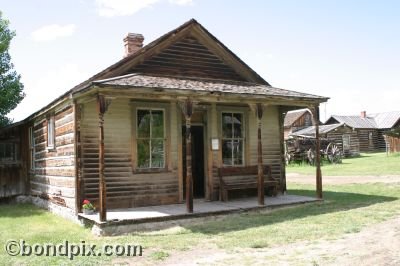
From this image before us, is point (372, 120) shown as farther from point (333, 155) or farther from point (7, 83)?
point (7, 83)

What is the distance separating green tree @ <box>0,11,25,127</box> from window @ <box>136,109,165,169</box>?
11.5 meters

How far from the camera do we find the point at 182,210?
10883mm

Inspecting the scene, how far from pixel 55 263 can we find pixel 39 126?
9.61 meters

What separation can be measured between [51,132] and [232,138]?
5.68 m

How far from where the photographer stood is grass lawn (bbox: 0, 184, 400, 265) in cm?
771

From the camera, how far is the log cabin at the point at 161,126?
426 inches

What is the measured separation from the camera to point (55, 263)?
22.7 feet

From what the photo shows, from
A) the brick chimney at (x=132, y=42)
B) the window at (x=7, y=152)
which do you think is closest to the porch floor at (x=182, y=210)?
the brick chimney at (x=132, y=42)

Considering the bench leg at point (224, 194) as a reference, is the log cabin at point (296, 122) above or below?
above

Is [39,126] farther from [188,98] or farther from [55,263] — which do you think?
[55,263]

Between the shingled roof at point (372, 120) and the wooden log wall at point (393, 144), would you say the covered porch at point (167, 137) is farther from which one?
the shingled roof at point (372, 120)

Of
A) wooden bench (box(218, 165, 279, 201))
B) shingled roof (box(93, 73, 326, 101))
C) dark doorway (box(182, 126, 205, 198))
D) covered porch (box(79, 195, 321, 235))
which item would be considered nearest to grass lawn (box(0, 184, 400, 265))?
covered porch (box(79, 195, 321, 235))

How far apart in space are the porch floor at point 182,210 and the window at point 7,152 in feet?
25.4

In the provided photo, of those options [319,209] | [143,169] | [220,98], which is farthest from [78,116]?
[319,209]
